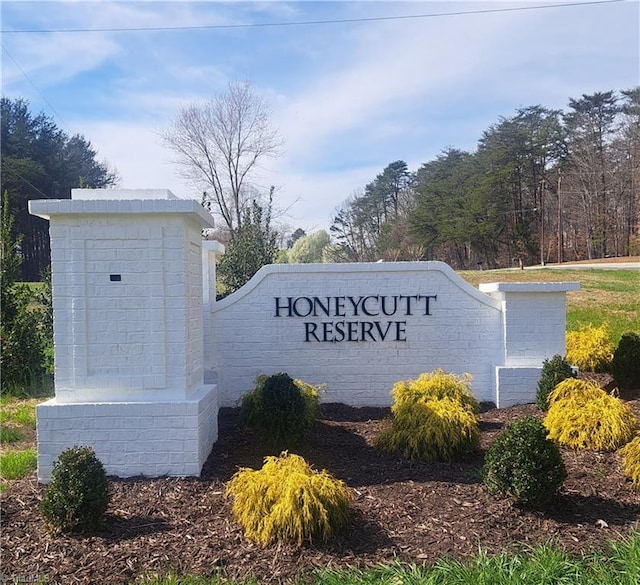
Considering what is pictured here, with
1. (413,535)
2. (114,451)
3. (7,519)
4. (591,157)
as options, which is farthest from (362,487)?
(591,157)

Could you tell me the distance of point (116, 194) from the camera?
528 cm

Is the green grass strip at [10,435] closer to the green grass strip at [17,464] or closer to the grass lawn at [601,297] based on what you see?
the green grass strip at [17,464]

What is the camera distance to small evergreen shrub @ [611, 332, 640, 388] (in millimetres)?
7465

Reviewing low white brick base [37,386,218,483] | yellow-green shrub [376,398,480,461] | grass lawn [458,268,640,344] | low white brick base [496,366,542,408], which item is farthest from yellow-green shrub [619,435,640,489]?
grass lawn [458,268,640,344]

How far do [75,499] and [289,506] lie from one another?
1458mm

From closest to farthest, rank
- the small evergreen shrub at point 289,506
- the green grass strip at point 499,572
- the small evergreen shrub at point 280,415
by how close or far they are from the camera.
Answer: the green grass strip at point 499,572
the small evergreen shrub at point 289,506
the small evergreen shrub at point 280,415

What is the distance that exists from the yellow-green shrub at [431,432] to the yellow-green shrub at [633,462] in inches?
50.9

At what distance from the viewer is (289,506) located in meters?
3.55

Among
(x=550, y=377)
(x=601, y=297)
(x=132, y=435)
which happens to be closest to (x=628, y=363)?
(x=550, y=377)

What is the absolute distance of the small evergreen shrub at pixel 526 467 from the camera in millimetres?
3932

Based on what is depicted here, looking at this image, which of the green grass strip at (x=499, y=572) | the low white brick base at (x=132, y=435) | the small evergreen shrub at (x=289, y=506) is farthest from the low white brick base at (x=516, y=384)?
the low white brick base at (x=132, y=435)

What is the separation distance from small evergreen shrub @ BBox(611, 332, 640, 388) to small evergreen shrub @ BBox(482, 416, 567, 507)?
410cm

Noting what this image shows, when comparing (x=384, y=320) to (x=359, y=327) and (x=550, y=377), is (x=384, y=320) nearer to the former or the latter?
(x=359, y=327)

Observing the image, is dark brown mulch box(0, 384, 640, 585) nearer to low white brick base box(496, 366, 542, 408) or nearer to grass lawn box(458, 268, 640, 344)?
low white brick base box(496, 366, 542, 408)
